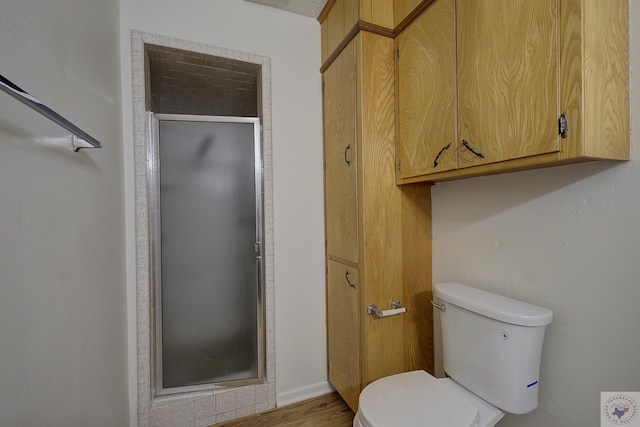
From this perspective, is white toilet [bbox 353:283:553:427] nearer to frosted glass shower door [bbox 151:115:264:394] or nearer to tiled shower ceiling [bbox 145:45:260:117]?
frosted glass shower door [bbox 151:115:264:394]

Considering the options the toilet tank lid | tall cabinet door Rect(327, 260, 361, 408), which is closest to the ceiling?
tall cabinet door Rect(327, 260, 361, 408)

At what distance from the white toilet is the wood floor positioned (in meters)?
0.62

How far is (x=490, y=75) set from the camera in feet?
2.97

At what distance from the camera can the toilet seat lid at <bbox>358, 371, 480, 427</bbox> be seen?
0.92m

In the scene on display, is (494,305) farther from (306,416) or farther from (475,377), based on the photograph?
(306,416)

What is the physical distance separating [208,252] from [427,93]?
1.43 meters

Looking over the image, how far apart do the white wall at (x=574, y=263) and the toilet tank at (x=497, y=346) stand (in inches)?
3.8

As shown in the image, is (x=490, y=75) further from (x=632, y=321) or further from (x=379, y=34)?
(x=632, y=321)

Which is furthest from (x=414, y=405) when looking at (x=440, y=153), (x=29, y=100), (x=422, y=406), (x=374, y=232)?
(x=29, y=100)

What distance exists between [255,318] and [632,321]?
5.36 ft

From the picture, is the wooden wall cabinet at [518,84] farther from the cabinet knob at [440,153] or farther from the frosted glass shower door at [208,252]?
the frosted glass shower door at [208,252]

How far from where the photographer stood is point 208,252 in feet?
5.20

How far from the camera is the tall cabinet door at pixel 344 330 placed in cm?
140

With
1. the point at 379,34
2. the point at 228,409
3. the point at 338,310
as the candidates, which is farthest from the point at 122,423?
the point at 379,34
